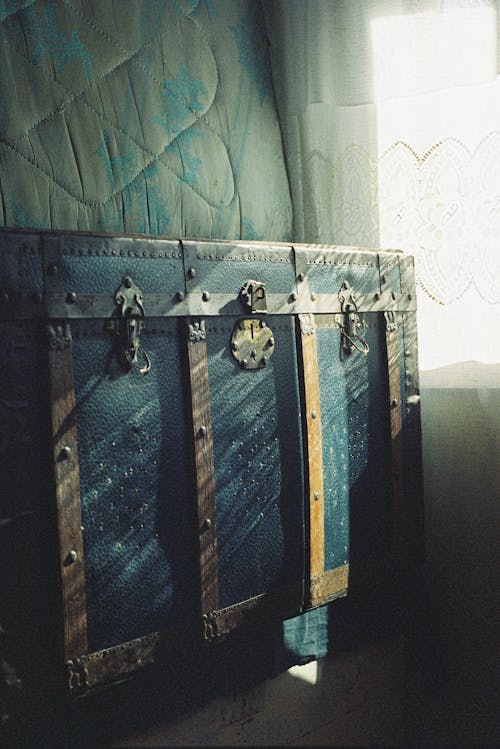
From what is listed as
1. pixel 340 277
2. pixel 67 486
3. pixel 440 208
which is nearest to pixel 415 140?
pixel 440 208

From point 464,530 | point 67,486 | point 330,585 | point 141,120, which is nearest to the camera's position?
point 67,486

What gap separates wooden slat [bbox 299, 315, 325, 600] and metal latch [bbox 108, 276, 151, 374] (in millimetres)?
418

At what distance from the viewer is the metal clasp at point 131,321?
1.23 metres

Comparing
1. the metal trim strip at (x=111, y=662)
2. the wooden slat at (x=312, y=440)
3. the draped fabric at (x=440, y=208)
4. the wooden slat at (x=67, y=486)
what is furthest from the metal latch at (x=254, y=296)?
the metal trim strip at (x=111, y=662)

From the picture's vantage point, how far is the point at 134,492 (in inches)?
49.1

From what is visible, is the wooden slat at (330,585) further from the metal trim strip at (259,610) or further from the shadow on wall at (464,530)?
the shadow on wall at (464,530)

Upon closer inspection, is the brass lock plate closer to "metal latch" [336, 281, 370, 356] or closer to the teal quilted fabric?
"metal latch" [336, 281, 370, 356]

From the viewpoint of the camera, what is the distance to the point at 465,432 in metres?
1.79

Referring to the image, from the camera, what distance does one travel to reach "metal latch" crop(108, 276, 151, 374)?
1229mm

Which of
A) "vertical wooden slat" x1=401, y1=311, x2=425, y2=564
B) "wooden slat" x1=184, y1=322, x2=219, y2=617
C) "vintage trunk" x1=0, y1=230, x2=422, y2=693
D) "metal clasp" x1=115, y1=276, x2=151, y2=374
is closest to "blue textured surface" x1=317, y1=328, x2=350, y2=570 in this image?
"vintage trunk" x1=0, y1=230, x2=422, y2=693

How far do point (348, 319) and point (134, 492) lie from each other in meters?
0.68

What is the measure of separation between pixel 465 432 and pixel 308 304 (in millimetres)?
610

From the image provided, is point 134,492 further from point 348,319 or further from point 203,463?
point 348,319

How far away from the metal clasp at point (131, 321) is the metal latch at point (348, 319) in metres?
0.55
